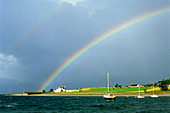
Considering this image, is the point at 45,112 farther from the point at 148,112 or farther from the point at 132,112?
the point at 148,112

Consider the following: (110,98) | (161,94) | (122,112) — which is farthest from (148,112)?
(161,94)

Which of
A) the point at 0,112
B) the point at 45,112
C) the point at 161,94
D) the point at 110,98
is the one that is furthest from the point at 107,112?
the point at 161,94

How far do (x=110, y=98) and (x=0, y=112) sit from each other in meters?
74.9

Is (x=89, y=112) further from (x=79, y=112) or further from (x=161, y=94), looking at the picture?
(x=161, y=94)

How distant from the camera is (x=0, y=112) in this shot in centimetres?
7025

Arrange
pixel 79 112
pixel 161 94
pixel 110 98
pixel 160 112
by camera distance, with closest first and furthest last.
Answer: pixel 160 112
pixel 79 112
pixel 110 98
pixel 161 94

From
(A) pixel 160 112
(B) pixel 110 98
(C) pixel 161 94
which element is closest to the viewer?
(A) pixel 160 112

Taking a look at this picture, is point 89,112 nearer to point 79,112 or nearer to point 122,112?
point 79,112

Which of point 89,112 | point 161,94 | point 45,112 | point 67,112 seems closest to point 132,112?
point 89,112

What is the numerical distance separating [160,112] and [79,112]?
2329cm

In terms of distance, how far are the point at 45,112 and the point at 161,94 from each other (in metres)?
151

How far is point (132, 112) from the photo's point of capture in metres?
63.7

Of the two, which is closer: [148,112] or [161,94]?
[148,112]

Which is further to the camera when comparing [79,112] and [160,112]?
[79,112]
